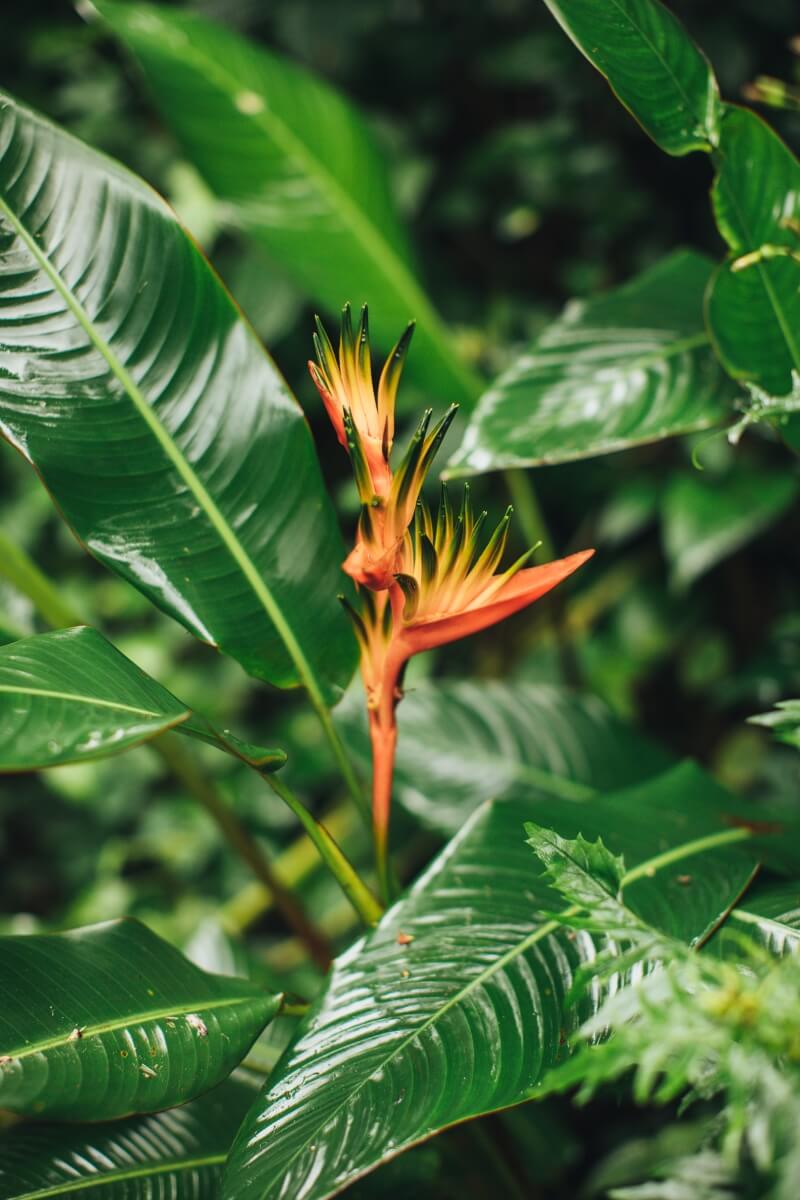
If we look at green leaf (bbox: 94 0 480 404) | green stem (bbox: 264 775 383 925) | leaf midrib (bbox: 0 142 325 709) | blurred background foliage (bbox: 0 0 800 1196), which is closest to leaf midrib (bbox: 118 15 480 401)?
green leaf (bbox: 94 0 480 404)

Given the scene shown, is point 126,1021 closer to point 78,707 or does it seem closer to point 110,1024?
point 110,1024

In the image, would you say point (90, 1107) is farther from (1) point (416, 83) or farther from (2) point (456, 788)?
(1) point (416, 83)

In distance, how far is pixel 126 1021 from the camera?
0.53m

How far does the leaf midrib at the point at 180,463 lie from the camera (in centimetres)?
58

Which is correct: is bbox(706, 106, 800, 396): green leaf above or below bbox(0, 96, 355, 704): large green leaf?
below

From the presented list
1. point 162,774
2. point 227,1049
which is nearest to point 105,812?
point 162,774

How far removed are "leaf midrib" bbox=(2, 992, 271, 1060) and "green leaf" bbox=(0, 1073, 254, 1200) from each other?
0.46 ft

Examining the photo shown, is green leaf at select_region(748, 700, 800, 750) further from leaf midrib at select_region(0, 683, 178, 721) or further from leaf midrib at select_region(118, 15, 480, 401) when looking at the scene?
leaf midrib at select_region(118, 15, 480, 401)

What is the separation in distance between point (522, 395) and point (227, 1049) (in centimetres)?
56

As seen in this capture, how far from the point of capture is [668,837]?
647 mm

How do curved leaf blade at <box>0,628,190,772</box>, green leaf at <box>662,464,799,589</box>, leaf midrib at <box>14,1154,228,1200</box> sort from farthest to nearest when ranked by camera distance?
1. green leaf at <box>662,464,799,589</box>
2. leaf midrib at <box>14,1154,228,1200</box>
3. curved leaf blade at <box>0,628,190,772</box>

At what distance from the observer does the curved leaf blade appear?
15.7 inches

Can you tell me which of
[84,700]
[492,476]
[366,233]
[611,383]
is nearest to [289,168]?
[366,233]

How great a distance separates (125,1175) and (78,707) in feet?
1.28
